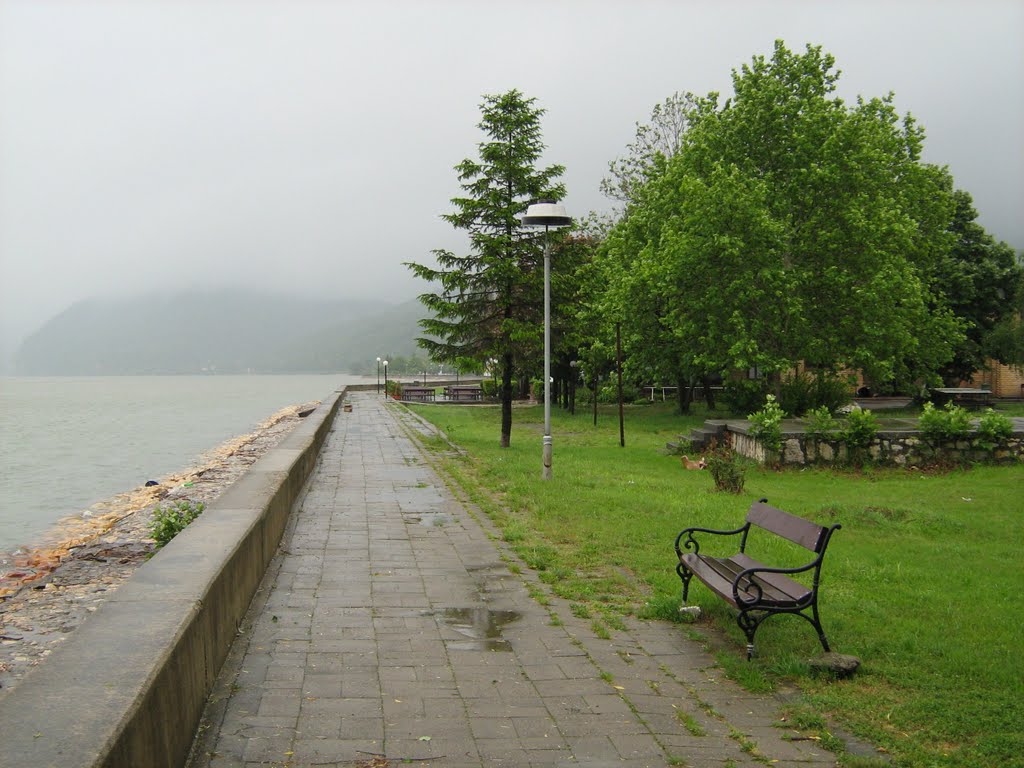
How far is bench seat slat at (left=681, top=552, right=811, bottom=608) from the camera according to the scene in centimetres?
496

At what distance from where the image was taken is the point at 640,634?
554 cm

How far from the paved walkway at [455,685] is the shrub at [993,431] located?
35.9 ft

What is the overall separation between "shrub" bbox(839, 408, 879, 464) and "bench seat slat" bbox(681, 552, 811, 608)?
956cm

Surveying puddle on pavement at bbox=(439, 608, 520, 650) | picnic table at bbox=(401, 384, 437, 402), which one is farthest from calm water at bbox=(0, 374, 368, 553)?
puddle on pavement at bbox=(439, 608, 520, 650)

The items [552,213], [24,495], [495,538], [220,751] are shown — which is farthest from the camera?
[24,495]

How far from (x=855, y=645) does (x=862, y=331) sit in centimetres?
2089

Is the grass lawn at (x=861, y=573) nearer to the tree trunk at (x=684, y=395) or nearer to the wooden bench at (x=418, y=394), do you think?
the tree trunk at (x=684, y=395)

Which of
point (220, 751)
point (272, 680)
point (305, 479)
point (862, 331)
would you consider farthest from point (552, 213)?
point (862, 331)

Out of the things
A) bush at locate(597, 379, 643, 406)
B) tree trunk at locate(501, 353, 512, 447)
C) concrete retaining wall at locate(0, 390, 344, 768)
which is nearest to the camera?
concrete retaining wall at locate(0, 390, 344, 768)

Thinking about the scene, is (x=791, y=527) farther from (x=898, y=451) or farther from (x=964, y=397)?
(x=964, y=397)

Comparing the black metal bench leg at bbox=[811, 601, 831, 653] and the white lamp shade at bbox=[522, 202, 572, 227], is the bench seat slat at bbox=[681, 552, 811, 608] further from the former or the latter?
the white lamp shade at bbox=[522, 202, 572, 227]

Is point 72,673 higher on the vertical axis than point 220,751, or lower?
higher

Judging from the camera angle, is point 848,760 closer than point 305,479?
Yes

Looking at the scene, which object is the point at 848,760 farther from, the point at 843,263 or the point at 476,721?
the point at 843,263
